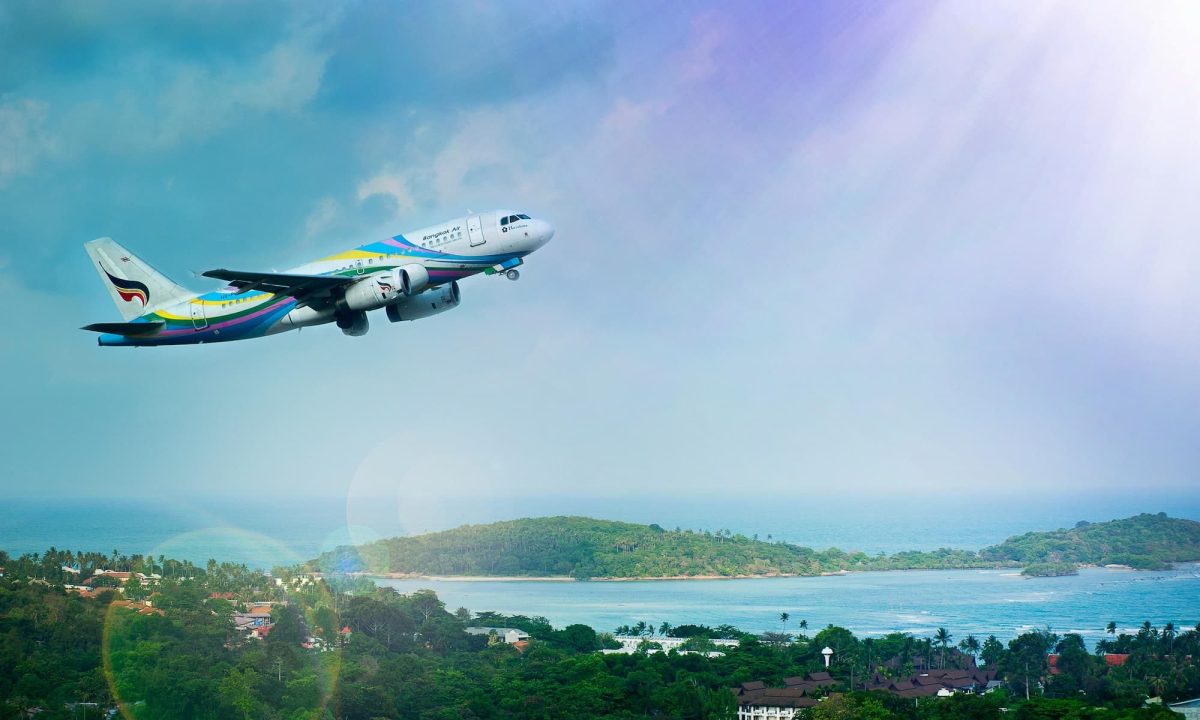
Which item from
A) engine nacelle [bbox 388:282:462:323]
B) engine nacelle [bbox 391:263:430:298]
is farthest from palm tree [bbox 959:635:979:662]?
engine nacelle [bbox 391:263:430:298]

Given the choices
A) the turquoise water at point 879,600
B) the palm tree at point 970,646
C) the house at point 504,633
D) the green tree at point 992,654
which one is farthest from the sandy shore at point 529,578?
the green tree at point 992,654

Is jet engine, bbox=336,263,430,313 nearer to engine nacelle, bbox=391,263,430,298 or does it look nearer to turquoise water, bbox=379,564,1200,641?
engine nacelle, bbox=391,263,430,298

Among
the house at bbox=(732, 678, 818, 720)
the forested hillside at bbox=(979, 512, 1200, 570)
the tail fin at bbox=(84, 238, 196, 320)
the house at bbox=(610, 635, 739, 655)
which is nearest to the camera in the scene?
the tail fin at bbox=(84, 238, 196, 320)

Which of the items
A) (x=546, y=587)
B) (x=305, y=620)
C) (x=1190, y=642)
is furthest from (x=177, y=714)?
(x=546, y=587)

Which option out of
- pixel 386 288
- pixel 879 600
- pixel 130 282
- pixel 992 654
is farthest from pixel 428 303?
pixel 879 600

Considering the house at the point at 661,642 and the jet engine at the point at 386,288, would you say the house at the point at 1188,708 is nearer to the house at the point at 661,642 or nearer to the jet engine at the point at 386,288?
the house at the point at 661,642

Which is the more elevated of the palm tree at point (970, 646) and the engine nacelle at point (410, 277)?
the engine nacelle at point (410, 277)

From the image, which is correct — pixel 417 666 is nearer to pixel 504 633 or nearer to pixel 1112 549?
pixel 504 633
